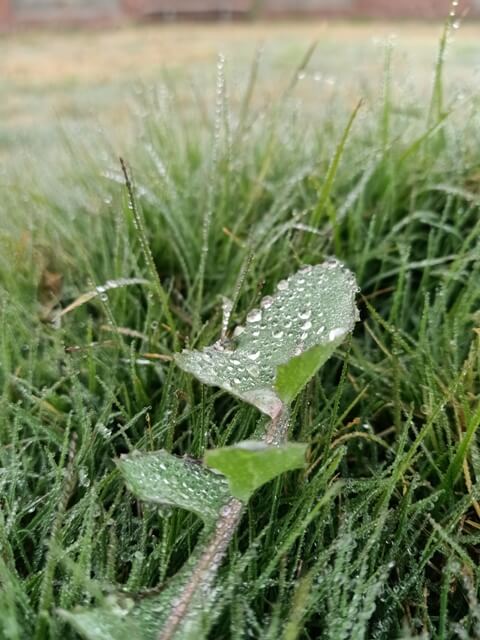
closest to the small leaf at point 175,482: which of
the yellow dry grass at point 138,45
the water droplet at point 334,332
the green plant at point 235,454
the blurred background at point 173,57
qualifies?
the green plant at point 235,454

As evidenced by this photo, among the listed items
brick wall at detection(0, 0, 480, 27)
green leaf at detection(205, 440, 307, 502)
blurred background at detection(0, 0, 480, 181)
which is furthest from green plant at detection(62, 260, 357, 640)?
brick wall at detection(0, 0, 480, 27)

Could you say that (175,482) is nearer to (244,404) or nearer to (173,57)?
(244,404)

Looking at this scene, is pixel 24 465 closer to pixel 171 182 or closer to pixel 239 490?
pixel 239 490

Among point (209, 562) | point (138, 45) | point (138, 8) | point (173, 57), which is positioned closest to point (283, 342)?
point (209, 562)

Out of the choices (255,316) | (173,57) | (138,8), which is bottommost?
(255,316)

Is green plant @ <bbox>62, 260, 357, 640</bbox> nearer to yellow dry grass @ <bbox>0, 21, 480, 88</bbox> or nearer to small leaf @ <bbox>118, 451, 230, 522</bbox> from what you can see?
small leaf @ <bbox>118, 451, 230, 522</bbox>

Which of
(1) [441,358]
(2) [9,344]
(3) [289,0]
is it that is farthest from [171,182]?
(3) [289,0]
